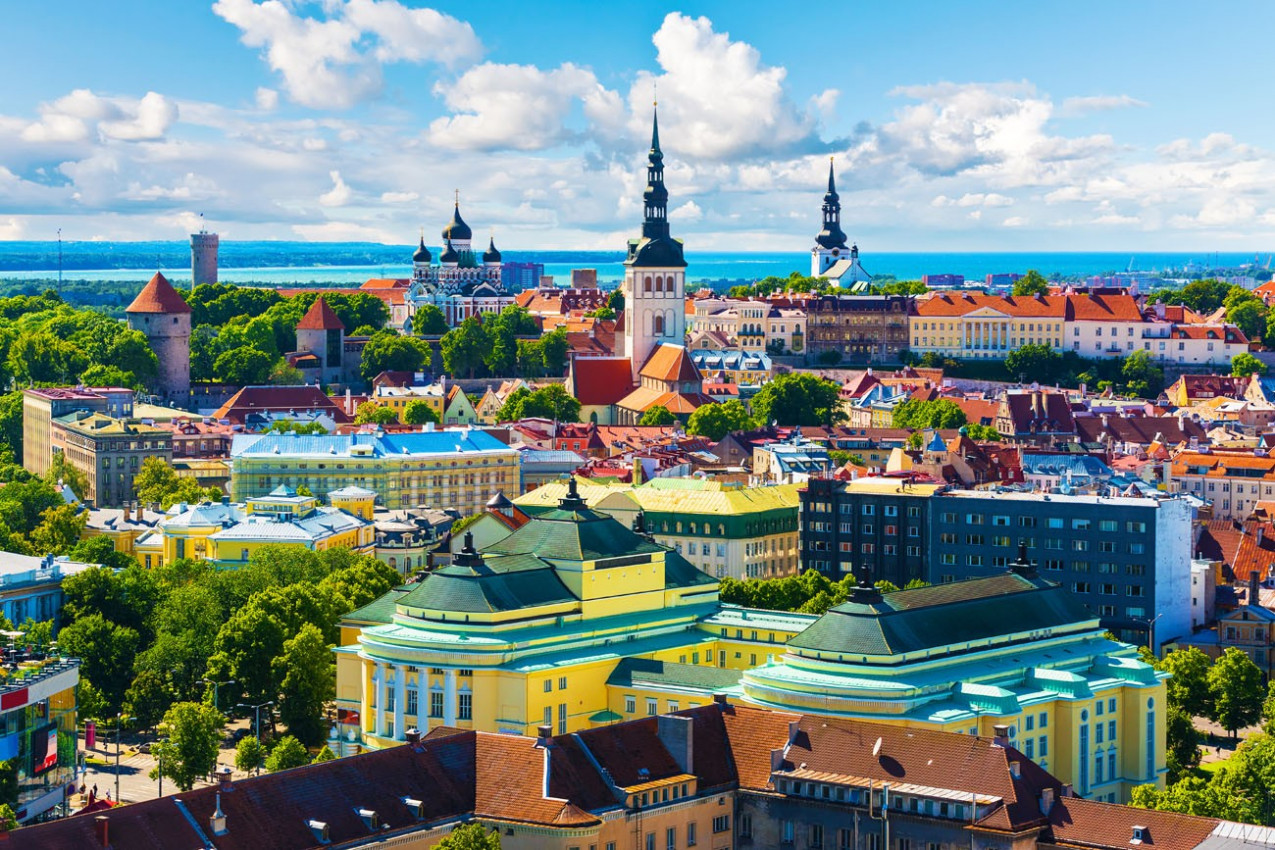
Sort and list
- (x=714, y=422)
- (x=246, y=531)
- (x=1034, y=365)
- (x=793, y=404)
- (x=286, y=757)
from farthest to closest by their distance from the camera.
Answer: (x=1034, y=365) → (x=793, y=404) → (x=714, y=422) → (x=246, y=531) → (x=286, y=757)

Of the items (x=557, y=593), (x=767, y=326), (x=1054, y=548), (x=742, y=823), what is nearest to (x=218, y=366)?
(x=767, y=326)

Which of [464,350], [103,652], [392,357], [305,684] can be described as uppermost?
[464,350]

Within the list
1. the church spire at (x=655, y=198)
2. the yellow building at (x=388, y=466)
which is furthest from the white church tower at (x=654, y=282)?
the yellow building at (x=388, y=466)

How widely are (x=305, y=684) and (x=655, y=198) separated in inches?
3919

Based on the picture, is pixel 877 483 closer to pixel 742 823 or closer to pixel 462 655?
pixel 462 655

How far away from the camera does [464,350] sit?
179250 mm

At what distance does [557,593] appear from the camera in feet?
233

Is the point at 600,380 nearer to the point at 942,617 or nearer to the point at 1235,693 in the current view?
the point at 1235,693

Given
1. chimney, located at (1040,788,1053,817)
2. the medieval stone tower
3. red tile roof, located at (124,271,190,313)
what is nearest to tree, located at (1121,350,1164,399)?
the medieval stone tower

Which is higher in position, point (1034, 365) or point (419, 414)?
point (1034, 365)

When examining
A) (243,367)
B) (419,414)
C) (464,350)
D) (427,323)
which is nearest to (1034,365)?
(464,350)

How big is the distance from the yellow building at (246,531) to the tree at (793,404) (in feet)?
162

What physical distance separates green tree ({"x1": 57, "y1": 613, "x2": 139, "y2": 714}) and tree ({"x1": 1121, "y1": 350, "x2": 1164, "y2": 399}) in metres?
108

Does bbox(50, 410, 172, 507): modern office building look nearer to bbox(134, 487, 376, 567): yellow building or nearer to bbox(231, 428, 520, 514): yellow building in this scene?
bbox(231, 428, 520, 514): yellow building
